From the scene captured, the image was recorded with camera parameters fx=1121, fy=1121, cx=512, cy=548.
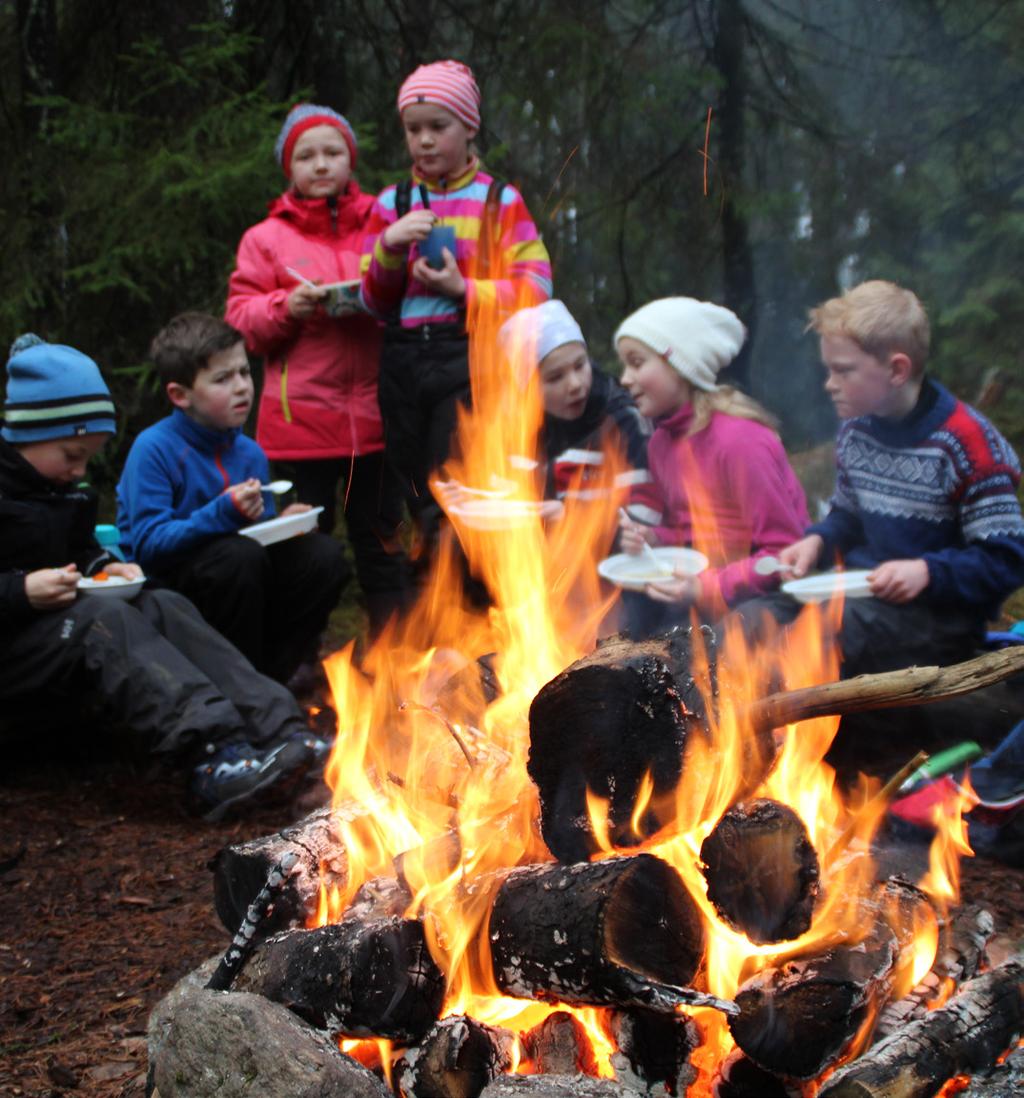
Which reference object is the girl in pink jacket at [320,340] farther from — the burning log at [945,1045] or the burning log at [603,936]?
the burning log at [945,1045]

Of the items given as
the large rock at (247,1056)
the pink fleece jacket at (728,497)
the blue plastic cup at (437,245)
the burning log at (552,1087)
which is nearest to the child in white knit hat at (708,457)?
the pink fleece jacket at (728,497)

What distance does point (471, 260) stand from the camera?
5375 millimetres

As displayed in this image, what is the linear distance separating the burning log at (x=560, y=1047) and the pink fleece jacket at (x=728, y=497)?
7.61 feet

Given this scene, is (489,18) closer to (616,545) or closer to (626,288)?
(626,288)

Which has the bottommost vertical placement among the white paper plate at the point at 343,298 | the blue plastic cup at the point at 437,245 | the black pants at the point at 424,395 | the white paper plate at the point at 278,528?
the white paper plate at the point at 278,528

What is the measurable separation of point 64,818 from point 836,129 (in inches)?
257

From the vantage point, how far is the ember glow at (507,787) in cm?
231

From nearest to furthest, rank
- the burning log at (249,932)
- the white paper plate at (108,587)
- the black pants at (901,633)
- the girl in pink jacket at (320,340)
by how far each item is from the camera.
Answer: the burning log at (249,932) → the black pants at (901,633) → the white paper plate at (108,587) → the girl in pink jacket at (320,340)

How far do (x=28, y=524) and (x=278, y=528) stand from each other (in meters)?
0.98

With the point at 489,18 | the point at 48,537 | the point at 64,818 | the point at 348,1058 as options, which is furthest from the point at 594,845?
the point at 489,18

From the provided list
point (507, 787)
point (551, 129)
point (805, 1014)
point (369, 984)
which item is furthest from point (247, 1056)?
point (551, 129)

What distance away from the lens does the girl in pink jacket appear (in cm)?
556

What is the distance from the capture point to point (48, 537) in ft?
14.6

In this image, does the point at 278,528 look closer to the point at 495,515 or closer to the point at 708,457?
the point at 495,515
